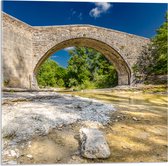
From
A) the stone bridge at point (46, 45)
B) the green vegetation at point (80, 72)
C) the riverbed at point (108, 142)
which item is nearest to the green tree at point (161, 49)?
the stone bridge at point (46, 45)

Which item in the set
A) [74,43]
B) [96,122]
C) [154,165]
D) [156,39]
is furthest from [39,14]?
[156,39]

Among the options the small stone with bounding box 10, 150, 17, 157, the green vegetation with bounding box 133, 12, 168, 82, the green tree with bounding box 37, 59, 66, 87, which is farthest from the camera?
the green tree with bounding box 37, 59, 66, 87

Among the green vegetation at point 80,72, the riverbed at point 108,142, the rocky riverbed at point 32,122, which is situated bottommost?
the riverbed at point 108,142

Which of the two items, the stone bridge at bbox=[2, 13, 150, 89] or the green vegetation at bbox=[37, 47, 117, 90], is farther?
the green vegetation at bbox=[37, 47, 117, 90]

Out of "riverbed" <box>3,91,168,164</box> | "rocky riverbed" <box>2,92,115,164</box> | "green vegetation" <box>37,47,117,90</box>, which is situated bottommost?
"riverbed" <box>3,91,168,164</box>

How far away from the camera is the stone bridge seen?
17.3 feet

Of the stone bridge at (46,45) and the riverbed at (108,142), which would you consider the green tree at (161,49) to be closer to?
the stone bridge at (46,45)

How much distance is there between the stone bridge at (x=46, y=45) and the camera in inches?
208

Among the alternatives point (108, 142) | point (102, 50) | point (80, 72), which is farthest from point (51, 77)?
point (108, 142)

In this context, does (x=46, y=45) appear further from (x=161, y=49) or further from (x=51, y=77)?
(x=51, y=77)

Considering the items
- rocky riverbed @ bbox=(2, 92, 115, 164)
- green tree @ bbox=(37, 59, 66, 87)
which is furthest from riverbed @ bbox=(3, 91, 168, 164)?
green tree @ bbox=(37, 59, 66, 87)

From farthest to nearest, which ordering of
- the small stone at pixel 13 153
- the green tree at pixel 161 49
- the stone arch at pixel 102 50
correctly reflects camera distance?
the stone arch at pixel 102 50 < the green tree at pixel 161 49 < the small stone at pixel 13 153

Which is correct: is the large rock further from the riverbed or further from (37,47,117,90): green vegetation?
(37,47,117,90): green vegetation

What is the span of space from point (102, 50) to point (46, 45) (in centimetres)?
221
